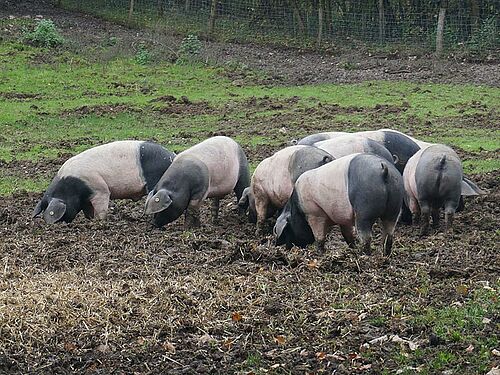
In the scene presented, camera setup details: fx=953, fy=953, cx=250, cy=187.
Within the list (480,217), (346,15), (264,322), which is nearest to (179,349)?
(264,322)

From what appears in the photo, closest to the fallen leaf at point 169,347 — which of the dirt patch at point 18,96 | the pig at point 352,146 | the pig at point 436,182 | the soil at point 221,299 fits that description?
the soil at point 221,299

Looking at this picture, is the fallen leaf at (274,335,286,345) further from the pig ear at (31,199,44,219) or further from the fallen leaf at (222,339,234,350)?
the pig ear at (31,199,44,219)

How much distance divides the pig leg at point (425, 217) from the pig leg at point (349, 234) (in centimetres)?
129

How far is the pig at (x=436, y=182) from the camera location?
9461mm

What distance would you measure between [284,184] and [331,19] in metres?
16.3

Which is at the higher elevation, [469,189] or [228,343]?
[469,189]

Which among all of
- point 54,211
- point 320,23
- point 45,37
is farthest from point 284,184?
point 320,23

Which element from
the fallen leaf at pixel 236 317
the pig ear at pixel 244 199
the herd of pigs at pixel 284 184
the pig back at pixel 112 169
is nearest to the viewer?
the fallen leaf at pixel 236 317

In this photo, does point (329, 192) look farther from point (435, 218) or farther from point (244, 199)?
point (244, 199)

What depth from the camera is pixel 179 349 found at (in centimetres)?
570

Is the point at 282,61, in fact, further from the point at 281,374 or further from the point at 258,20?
the point at 281,374

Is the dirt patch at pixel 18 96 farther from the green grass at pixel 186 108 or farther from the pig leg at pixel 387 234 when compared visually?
the pig leg at pixel 387 234

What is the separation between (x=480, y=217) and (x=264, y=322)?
4597 mm

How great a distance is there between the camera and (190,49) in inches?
920
